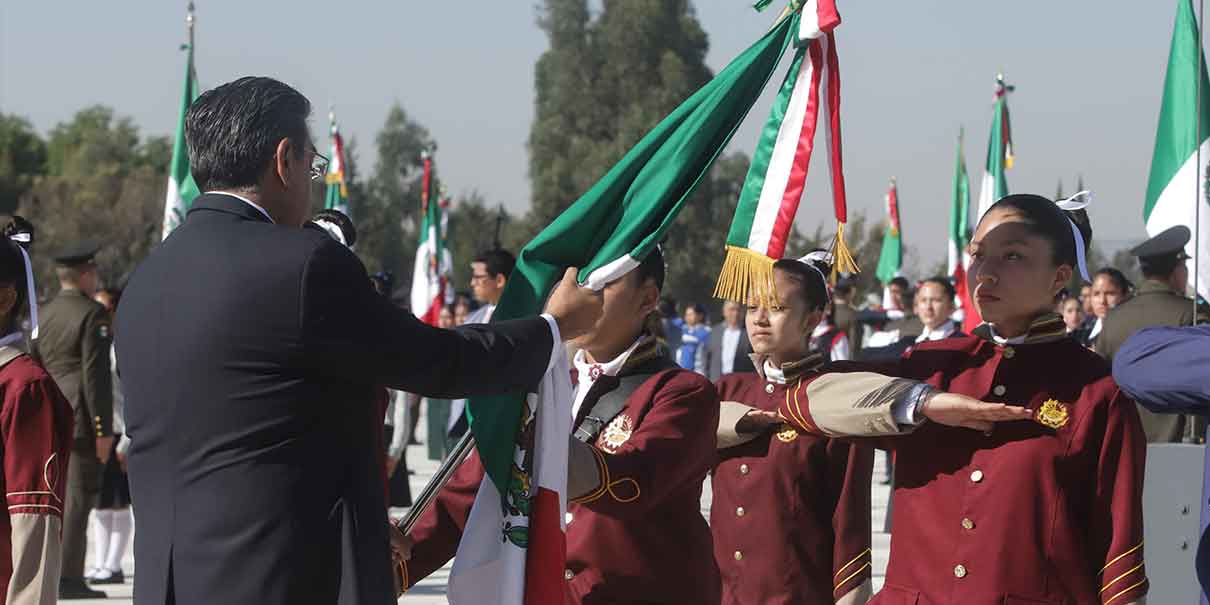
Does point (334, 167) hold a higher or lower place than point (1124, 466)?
higher

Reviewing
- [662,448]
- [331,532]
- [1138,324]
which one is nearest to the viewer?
[331,532]

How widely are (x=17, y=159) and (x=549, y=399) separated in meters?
87.0

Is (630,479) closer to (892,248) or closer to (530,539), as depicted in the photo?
(530,539)

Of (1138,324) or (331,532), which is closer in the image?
(331,532)

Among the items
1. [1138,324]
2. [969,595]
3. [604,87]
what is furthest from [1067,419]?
[604,87]

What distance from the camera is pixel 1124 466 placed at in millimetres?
3576

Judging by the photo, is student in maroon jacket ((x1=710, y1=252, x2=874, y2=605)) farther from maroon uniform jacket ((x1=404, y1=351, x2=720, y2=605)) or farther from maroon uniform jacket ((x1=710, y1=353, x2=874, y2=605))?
maroon uniform jacket ((x1=404, y1=351, x2=720, y2=605))

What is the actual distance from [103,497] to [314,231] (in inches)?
313

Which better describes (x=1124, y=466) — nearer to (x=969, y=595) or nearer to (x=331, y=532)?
(x=969, y=595)

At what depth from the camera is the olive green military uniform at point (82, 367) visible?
9812mm

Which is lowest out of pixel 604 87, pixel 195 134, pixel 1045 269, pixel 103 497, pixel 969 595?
pixel 103 497

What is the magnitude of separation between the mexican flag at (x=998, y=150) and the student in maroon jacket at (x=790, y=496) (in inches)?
384

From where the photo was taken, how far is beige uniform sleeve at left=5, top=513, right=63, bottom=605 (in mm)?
4668

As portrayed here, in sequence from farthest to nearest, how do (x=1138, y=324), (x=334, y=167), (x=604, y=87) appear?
(x=604, y=87)
(x=334, y=167)
(x=1138, y=324)
